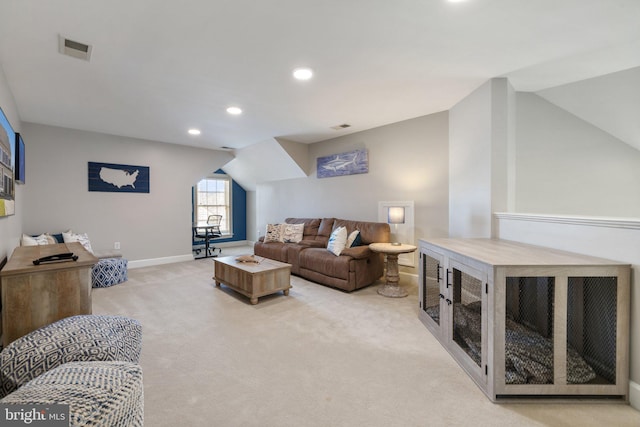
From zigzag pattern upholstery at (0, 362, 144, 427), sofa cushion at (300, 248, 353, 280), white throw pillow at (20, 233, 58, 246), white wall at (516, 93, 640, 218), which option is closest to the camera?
zigzag pattern upholstery at (0, 362, 144, 427)

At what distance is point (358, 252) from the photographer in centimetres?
383

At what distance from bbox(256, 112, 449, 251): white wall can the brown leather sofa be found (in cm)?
41

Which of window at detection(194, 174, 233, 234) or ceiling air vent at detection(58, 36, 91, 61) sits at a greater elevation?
ceiling air vent at detection(58, 36, 91, 61)

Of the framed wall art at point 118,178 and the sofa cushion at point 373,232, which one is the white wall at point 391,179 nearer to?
the sofa cushion at point 373,232

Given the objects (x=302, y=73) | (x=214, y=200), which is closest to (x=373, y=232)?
(x=302, y=73)

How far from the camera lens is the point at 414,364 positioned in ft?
6.82

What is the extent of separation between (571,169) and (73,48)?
16.7 ft

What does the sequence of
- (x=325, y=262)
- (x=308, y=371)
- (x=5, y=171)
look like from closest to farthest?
(x=308, y=371) → (x=5, y=171) → (x=325, y=262)

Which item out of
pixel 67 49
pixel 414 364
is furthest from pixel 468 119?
pixel 67 49

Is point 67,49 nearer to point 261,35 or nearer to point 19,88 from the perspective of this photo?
point 19,88

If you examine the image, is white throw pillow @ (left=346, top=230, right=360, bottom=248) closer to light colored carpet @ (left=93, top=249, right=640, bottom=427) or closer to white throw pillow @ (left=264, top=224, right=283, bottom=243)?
light colored carpet @ (left=93, top=249, right=640, bottom=427)

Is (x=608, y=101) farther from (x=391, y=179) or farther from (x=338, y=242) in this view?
(x=338, y=242)

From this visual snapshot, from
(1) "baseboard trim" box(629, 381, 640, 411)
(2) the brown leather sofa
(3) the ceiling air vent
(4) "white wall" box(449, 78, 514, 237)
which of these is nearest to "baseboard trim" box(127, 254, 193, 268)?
(2) the brown leather sofa

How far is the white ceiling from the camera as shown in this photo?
1794 millimetres
